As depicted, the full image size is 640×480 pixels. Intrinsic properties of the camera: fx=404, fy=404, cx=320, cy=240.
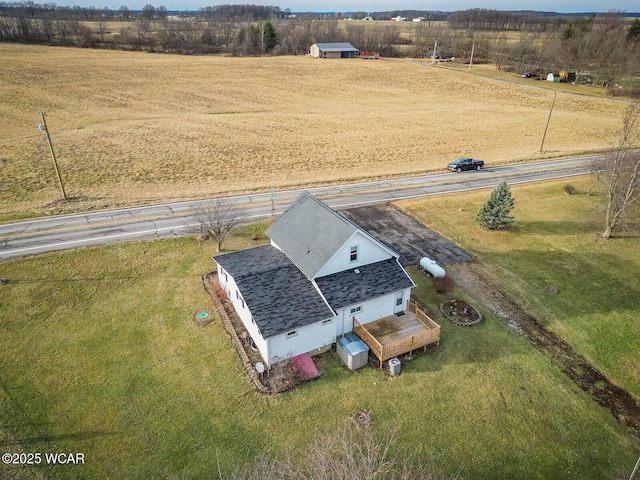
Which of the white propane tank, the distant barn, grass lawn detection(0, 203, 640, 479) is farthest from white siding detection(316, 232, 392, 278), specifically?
the distant barn

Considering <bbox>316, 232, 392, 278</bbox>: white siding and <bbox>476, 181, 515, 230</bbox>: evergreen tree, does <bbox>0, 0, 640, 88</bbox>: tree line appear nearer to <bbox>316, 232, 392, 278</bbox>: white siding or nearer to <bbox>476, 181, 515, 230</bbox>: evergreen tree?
<bbox>476, 181, 515, 230</bbox>: evergreen tree

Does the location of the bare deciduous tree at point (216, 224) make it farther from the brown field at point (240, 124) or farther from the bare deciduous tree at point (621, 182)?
the bare deciduous tree at point (621, 182)

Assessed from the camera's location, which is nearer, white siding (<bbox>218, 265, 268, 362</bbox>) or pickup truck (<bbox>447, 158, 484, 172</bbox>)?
white siding (<bbox>218, 265, 268, 362</bbox>)

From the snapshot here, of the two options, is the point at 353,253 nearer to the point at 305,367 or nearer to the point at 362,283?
the point at 362,283

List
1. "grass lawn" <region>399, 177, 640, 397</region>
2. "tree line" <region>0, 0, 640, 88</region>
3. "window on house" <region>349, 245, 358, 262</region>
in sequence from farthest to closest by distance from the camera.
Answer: "tree line" <region>0, 0, 640, 88</region> < "grass lawn" <region>399, 177, 640, 397</region> < "window on house" <region>349, 245, 358, 262</region>

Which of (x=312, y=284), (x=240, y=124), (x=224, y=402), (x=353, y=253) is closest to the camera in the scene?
(x=224, y=402)

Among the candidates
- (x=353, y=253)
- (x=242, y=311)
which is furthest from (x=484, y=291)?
(x=242, y=311)
